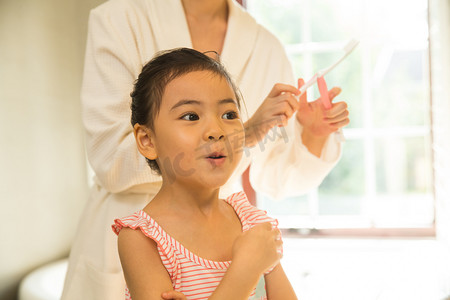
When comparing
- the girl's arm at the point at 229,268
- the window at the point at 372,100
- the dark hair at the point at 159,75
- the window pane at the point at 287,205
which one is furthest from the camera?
the window pane at the point at 287,205

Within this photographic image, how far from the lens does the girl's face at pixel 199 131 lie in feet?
2.25

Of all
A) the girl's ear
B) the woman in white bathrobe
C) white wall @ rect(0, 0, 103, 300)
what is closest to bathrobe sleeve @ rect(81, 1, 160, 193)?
the woman in white bathrobe

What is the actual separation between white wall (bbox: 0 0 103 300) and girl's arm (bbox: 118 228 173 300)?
116 cm

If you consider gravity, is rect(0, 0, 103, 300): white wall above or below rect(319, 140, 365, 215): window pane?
above

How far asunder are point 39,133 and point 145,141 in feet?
4.02

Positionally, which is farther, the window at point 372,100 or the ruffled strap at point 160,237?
the window at point 372,100

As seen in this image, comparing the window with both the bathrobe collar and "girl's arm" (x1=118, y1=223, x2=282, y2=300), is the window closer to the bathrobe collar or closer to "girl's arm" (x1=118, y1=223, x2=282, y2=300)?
the bathrobe collar

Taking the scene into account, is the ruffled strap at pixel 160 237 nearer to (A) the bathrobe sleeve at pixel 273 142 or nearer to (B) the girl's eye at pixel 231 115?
(B) the girl's eye at pixel 231 115

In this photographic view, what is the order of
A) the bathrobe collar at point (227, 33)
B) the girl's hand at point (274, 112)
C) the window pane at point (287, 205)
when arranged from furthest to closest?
the window pane at point (287, 205) → the bathrobe collar at point (227, 33) → the girl's hand at point (274, 112)

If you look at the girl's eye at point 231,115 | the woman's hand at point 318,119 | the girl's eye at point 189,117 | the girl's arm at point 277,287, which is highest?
the girl's eye at point 189,117

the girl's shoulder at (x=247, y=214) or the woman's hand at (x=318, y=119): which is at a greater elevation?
the woman's hand at (x=318, y=119)

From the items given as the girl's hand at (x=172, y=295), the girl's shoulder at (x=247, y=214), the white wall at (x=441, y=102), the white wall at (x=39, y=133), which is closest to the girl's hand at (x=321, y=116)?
the girl's shoulder at (x=247, y=214)

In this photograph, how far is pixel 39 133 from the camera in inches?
72.7

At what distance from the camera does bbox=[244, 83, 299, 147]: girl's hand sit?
931 millimetres
